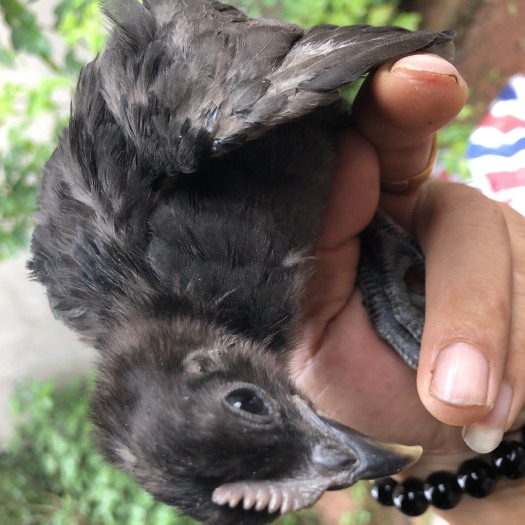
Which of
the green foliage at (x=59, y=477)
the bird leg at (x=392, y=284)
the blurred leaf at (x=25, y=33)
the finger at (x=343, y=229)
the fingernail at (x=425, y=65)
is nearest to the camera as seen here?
the fingernail at (x=425, y=65)

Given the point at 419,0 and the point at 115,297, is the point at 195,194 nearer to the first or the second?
the point at 115,297

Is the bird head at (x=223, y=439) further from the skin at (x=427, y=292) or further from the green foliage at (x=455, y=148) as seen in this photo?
the green foliage at (x=455, y=148)

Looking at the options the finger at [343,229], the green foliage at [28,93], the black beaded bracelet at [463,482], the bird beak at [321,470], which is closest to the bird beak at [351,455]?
the bird beak at [321,470]

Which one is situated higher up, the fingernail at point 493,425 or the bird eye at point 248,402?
the bird eye at point 248,402

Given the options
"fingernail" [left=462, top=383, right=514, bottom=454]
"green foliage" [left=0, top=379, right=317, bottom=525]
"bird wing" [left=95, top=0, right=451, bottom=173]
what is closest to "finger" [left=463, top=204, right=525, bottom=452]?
"fingernail" [left=462, top=383, right=514, bottom=454]

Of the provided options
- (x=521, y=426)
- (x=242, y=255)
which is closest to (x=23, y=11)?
(x=242, y=255)

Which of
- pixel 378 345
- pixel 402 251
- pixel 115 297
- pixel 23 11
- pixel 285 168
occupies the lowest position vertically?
pixel 378 345

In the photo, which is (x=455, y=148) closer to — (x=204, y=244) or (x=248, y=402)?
(x=204, y=244)
